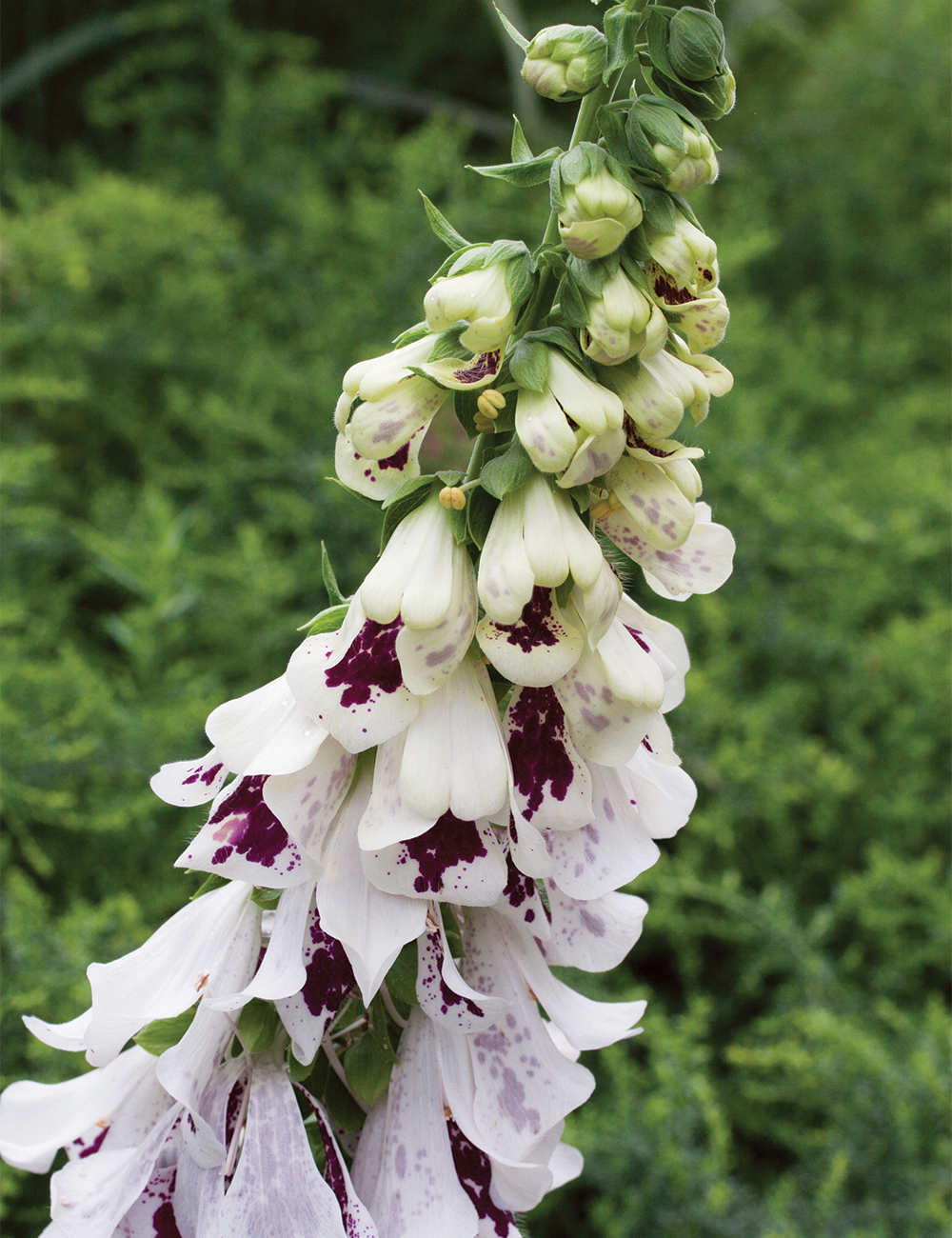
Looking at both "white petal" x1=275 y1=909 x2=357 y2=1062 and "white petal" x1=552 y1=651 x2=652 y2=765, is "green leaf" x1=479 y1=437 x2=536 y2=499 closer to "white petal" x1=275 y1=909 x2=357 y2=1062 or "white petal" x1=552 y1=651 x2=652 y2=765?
"white petal" x1=552 y1=651 x2=652 y2=765

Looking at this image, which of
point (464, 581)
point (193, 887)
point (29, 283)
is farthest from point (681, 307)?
point (29, 283)

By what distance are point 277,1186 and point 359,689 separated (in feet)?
0.88

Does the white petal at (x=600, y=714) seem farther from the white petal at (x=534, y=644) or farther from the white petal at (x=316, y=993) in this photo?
the white petal at (x=316, y=993)

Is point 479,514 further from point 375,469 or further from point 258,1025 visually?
point 258,1025

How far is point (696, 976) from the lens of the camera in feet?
4.89

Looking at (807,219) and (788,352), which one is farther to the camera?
(807,219)

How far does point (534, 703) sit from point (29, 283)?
1732 mm

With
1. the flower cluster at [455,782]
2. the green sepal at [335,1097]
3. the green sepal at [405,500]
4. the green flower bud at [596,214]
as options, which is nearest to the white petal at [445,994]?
the flower cluster at [455,782]

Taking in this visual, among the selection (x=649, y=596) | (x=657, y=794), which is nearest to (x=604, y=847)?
(x=657, y=794)

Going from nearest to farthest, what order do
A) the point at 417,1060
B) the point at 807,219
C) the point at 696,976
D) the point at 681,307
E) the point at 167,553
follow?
the point at 681,307 < the point at 417,1060 < the point at 167,553 < the point at 696,976 < the point at 807,219

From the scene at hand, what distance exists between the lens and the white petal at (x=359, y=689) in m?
0.50

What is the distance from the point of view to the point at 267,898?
574 mm

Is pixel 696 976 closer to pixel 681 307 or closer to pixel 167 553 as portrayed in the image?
pixel 167 553

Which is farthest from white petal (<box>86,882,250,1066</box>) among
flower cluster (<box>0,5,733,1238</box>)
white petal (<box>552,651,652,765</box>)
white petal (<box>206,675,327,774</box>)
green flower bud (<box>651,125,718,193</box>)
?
green flower bud (<box>651,125,718,193</box>)
